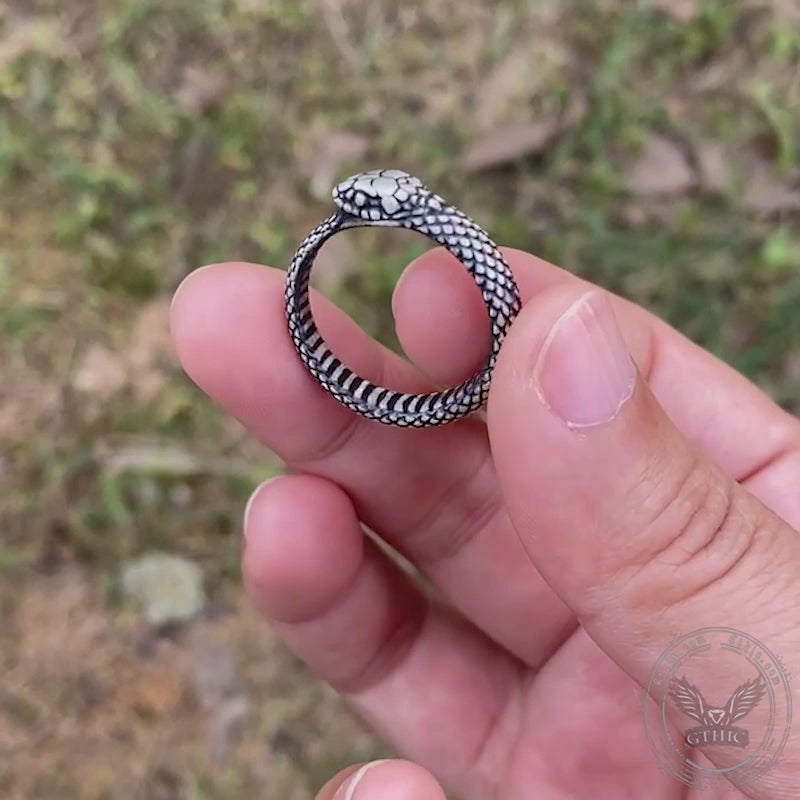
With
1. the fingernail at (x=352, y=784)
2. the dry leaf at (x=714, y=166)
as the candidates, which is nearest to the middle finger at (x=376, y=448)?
the fingernail at (x=352, y=784)

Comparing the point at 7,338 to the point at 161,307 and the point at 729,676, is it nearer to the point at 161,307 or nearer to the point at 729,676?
the point at 161,307

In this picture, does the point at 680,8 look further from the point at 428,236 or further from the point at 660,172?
the point at 428,236

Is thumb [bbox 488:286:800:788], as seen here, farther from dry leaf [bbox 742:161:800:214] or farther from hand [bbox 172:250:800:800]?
dry leaf [bbox 742:161:800:214]

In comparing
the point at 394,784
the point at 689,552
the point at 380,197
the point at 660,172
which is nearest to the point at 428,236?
→ the point at 380,197

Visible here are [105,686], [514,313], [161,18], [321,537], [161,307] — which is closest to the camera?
[514,313]

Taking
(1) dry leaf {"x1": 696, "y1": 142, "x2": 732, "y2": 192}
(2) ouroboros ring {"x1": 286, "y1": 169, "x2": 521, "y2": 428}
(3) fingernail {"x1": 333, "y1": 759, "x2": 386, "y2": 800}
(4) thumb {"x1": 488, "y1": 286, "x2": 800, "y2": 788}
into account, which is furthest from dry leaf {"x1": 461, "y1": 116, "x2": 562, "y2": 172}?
(3) fingernail {"x1": 333, "y1": 759, "x2": 386, "y2": 800}

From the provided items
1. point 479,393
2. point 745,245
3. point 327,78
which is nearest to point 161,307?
point 327,78

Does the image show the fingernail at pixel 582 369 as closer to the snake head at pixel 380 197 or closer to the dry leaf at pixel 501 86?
the snake head at pixel 380 197
